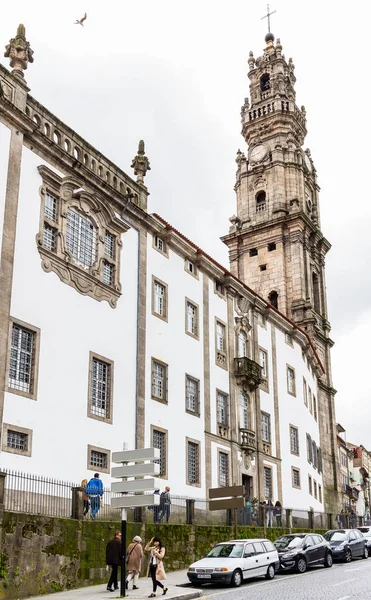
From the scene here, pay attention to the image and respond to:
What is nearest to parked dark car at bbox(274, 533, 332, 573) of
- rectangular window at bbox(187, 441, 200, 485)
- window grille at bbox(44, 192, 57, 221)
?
rectangular window at bbox(187, 441, 200, 485)

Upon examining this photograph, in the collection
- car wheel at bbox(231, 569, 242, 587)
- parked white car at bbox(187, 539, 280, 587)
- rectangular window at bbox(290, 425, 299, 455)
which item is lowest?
car wheel at bbox(231, 569, 242, 587)

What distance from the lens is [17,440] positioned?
22094 mm

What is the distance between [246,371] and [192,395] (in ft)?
15.8

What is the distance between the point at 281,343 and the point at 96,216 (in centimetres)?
1925

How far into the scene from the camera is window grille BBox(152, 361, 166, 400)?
29797mm

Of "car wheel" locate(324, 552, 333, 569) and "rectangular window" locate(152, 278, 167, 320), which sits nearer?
"car wheel" locate(324, 552, 333, 569)

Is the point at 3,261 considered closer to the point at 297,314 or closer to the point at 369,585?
the point at 369,585

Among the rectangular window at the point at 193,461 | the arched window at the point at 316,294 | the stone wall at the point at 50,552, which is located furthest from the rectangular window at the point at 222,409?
the arched window at the point at 316,294

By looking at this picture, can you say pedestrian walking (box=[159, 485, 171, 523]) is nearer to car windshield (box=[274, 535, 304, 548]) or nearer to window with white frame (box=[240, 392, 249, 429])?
car windshield (box=[274, 535, 304, 548])

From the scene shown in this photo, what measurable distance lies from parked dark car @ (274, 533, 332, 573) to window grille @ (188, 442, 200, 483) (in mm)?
5839

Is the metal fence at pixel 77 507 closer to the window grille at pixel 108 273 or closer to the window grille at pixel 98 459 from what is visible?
the window grille at pixel 98 459

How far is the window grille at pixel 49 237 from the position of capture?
2536 centimetres

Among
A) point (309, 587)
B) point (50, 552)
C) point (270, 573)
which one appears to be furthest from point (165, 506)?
point (50, 552)

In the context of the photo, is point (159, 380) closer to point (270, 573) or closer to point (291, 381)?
point (270, 573)
